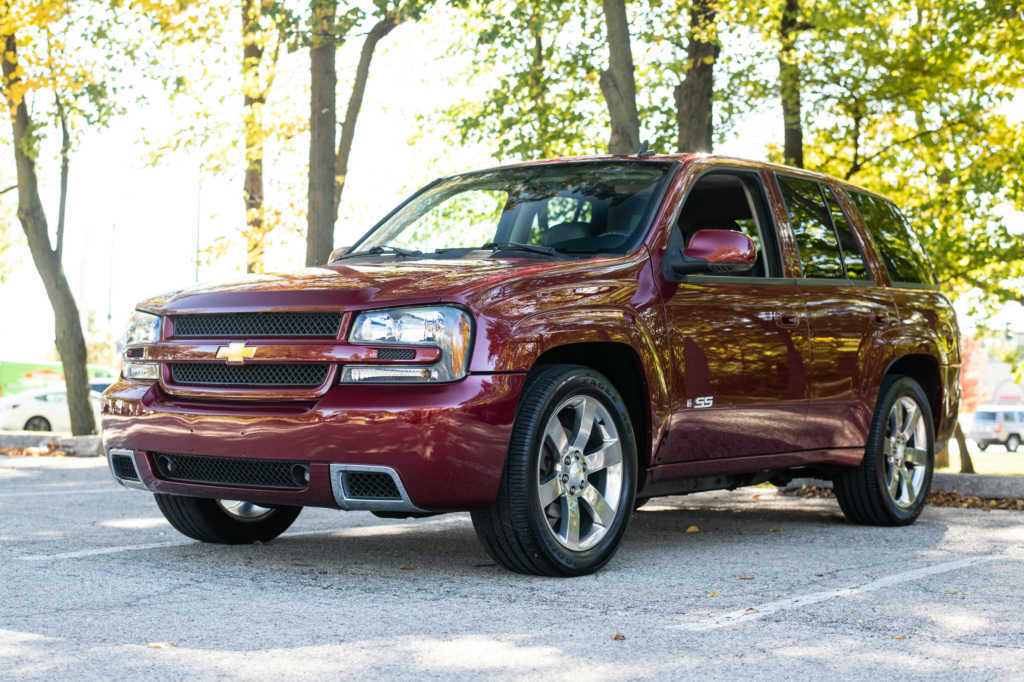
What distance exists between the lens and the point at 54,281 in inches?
733

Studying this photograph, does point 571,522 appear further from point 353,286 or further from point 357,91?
point 357,91

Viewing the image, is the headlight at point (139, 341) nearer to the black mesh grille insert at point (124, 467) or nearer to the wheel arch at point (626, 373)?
the black mesh grille insert at point (124, 467)

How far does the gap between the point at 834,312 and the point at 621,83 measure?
20.4ft

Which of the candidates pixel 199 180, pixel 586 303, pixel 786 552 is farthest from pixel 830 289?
pixel 199 180

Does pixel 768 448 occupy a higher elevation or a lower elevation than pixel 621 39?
lower

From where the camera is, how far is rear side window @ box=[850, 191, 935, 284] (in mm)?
8195

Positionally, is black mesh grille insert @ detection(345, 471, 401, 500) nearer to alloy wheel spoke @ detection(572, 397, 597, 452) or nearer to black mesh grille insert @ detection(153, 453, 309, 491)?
black mesh grille insert @ detection(153, 453, 309, 491)

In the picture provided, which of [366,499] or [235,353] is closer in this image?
[366,499]

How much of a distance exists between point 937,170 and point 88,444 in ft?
44.7

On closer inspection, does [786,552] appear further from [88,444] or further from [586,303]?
[88,444]

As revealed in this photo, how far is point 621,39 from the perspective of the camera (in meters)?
13.0

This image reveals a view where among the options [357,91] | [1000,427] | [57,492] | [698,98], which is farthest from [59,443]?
[1000,427]

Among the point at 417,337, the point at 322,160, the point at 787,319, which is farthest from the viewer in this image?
the point at 322,160

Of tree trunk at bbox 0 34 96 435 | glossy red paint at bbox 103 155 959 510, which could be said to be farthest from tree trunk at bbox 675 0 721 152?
tree trunk at bbox 0 34 96 435
